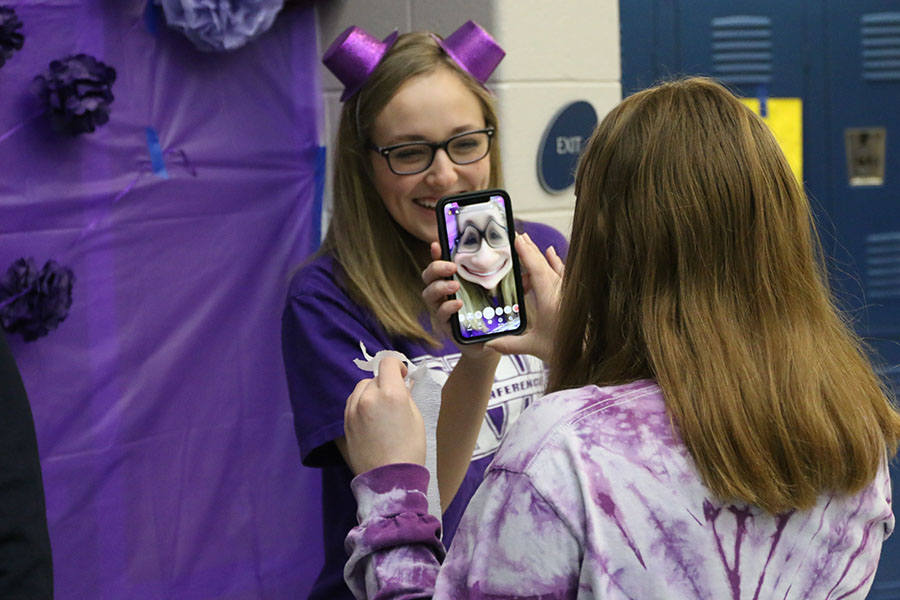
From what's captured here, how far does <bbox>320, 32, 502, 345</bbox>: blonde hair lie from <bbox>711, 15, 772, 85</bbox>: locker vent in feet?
3.97

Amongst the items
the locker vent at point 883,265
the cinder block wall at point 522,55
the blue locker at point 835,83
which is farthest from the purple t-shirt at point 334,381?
the locker vent at point 883,265

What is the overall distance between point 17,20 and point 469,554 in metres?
1.54

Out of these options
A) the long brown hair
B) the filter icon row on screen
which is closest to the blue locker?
the filter icon row on screen

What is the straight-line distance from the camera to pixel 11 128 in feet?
6.38

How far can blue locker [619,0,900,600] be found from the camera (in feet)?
8.82

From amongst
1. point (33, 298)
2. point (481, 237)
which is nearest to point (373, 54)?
point (481, 237)

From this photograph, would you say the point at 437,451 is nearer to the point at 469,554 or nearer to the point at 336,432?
the point at 336,432

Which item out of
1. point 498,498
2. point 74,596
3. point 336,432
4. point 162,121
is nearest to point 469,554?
point 498,498

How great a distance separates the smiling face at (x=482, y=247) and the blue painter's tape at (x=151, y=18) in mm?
1133

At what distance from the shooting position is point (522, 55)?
2480mm

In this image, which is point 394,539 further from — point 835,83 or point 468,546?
point 835,83

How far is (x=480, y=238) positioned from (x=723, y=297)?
507mm

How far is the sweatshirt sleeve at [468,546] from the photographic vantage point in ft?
2.76

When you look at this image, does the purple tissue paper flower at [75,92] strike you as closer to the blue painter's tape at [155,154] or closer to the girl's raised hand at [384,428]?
the blue painter's tape at [155,154]
